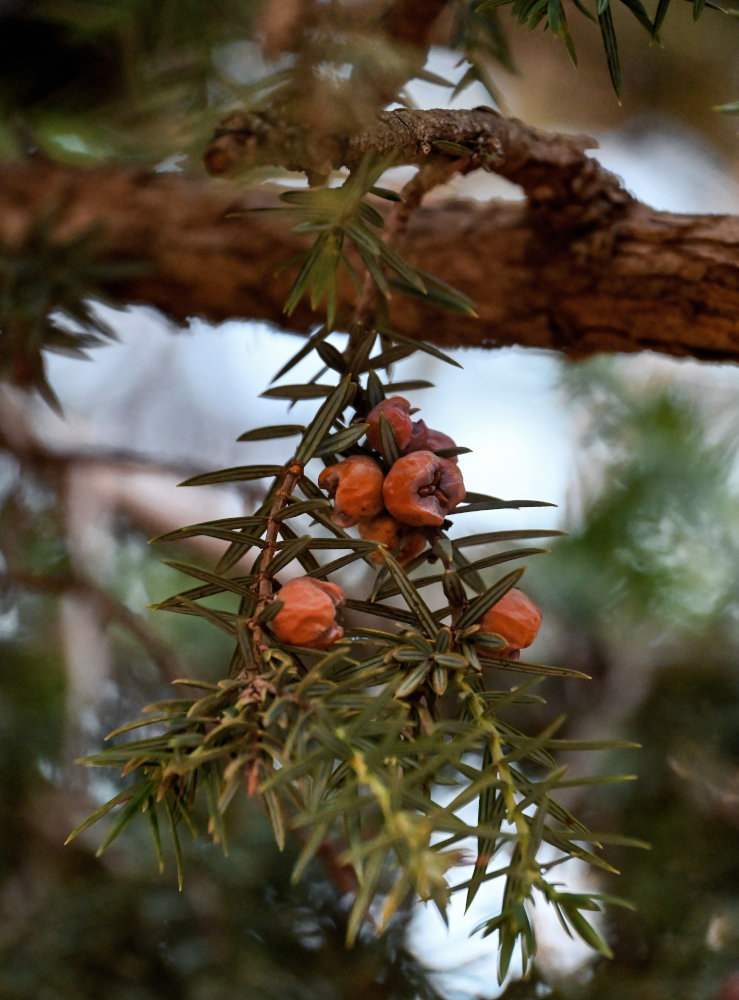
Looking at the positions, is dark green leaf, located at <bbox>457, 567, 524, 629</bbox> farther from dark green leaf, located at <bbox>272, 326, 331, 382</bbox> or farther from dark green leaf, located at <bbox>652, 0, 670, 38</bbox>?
dark green leaf, located at <bbox>652, 0, 670, 38</bbox>

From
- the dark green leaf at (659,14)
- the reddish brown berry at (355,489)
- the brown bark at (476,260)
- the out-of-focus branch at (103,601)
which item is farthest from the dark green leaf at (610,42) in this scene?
the out-of-focus branch at (103,601)

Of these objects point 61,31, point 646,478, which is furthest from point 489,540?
point 646,478

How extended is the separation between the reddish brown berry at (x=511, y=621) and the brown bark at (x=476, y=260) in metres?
0.32

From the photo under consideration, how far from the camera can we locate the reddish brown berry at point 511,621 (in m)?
0.39

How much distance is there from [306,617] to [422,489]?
0.08m

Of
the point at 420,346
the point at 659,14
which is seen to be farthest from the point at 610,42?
the point at 420,346

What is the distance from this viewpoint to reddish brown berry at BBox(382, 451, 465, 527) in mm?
392

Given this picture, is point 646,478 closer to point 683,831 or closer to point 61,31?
point 683,831

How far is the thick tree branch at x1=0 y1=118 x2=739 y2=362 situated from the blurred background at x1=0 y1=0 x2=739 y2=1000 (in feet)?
0.15

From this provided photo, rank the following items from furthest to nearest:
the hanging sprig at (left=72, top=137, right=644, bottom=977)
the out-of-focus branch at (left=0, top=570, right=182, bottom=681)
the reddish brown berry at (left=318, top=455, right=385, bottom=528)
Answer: the out-of-focus branch at (left=0, top=570, right=182, bottom=681) → the reddish brown berry at (left=318, top=455, right=385, bottom=528) → the hanging sprig at (left=72, top=137, right=644, bottom=977)

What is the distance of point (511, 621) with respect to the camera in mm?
392

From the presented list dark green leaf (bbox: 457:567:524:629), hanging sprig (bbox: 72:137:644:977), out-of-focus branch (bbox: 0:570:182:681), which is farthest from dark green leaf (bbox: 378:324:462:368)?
out-of-focus branch (bbox: 0:570:182:681)

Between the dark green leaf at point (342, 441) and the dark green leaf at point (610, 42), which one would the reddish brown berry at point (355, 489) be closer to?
the dark green leaf at point (342, 441)

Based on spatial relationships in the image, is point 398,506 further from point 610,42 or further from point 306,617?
point 610,42
